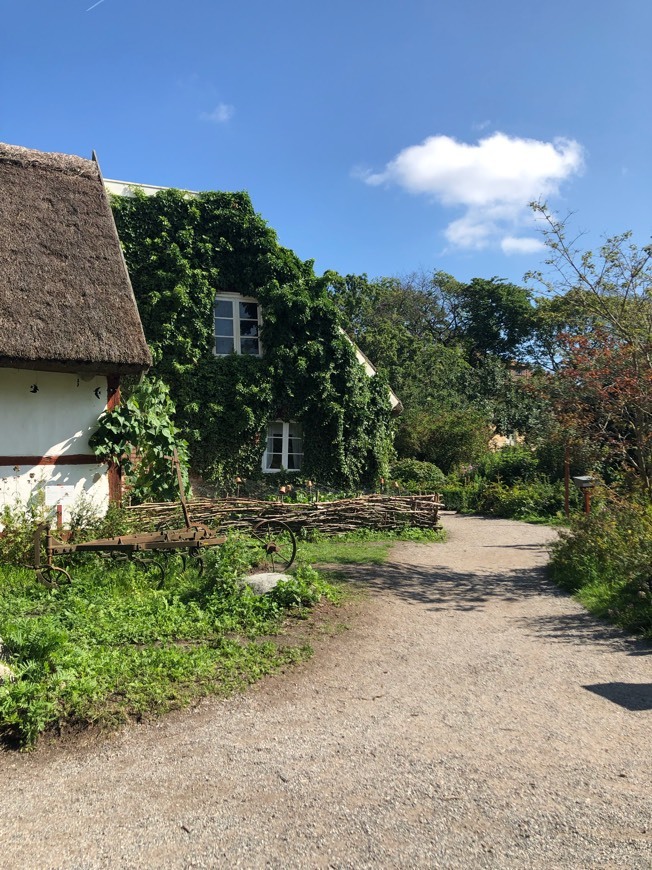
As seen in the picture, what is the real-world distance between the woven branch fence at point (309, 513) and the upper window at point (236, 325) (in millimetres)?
5538

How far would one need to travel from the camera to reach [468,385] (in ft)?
112

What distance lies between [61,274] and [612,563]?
928cm

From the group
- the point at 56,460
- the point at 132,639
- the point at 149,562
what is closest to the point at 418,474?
the point at 56,460

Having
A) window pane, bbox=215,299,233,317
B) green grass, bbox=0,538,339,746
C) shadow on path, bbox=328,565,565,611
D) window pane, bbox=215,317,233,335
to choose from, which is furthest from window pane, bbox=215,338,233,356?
green grass, bbox=0,538,339,746

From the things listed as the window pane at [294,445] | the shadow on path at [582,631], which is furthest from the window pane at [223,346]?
the shadow on path at [582,631]

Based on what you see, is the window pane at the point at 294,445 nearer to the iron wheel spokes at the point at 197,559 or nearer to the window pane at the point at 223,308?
the window pane at the point at 223,308

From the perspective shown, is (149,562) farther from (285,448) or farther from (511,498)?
(511,498)

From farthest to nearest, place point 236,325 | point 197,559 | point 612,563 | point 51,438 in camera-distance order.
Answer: point 236,325 → point 51,438 → point 612,563 → point 197,559

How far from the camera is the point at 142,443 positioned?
35.2 feet

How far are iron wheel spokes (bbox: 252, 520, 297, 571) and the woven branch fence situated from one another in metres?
0.28

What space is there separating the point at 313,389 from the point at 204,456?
10.6 feet

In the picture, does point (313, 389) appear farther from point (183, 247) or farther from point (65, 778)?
point (65, 778)

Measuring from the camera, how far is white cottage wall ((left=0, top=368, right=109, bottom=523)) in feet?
30.8

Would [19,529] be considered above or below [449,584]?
above
